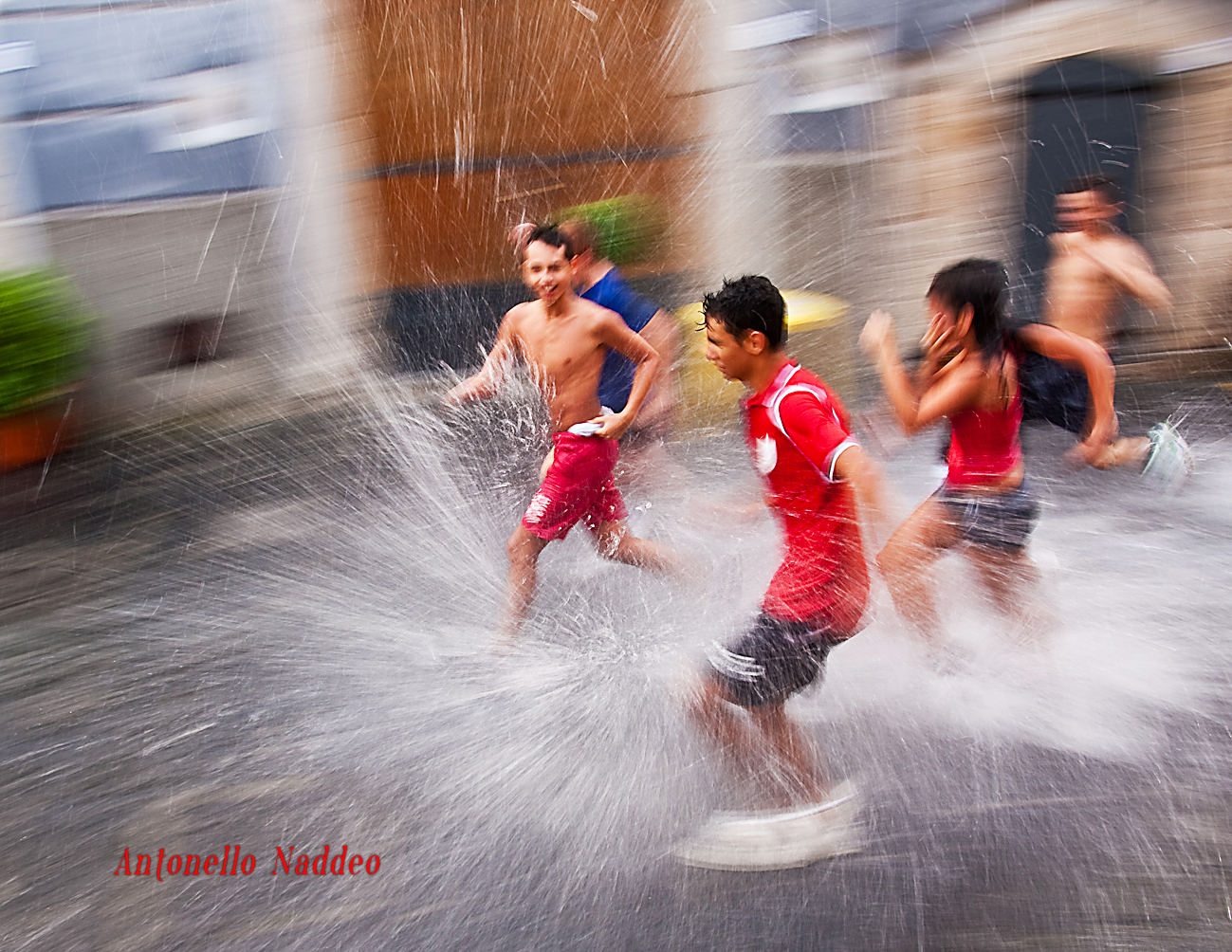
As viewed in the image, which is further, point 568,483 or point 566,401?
point 566,401

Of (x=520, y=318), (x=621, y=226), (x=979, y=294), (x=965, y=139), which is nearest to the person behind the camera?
(x=979, y=294)

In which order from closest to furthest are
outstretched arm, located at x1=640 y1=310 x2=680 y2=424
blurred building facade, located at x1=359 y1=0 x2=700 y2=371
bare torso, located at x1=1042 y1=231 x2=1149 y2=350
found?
bare torso, located at x1=1042 y1=231 x2=1149 y2=350 < outstretched arm, located at x1=640 y1=310 x2=680 y2=424 < blurred building facade, located at x1=359 y1=0 x2=700 y2=371

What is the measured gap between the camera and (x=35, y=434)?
5.89 meters

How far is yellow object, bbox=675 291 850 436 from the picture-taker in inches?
211

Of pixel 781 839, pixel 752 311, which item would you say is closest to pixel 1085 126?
pixel 752 311

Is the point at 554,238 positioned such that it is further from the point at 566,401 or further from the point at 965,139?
the point at 965,139

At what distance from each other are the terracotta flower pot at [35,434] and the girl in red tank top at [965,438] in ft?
15.8

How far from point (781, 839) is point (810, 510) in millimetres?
802

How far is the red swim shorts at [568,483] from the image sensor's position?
349 cm

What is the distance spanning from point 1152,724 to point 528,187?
19.7 ft

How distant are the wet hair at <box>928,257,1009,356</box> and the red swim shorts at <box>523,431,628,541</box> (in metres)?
1.19

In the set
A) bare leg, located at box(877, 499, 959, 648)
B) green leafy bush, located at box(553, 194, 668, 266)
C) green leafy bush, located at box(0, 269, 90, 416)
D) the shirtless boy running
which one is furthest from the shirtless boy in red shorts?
green leafy bush, located at box(0, 269, 90, 416)

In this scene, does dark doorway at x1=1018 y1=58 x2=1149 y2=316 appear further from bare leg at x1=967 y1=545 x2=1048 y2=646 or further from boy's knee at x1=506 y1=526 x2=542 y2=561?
boy's knee at x1=506 y1=526 x2=542 y2=561

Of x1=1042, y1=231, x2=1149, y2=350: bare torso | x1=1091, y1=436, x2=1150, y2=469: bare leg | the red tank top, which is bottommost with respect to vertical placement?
x1=1091, y1=436, x2=1150, y2=469: bare leg
